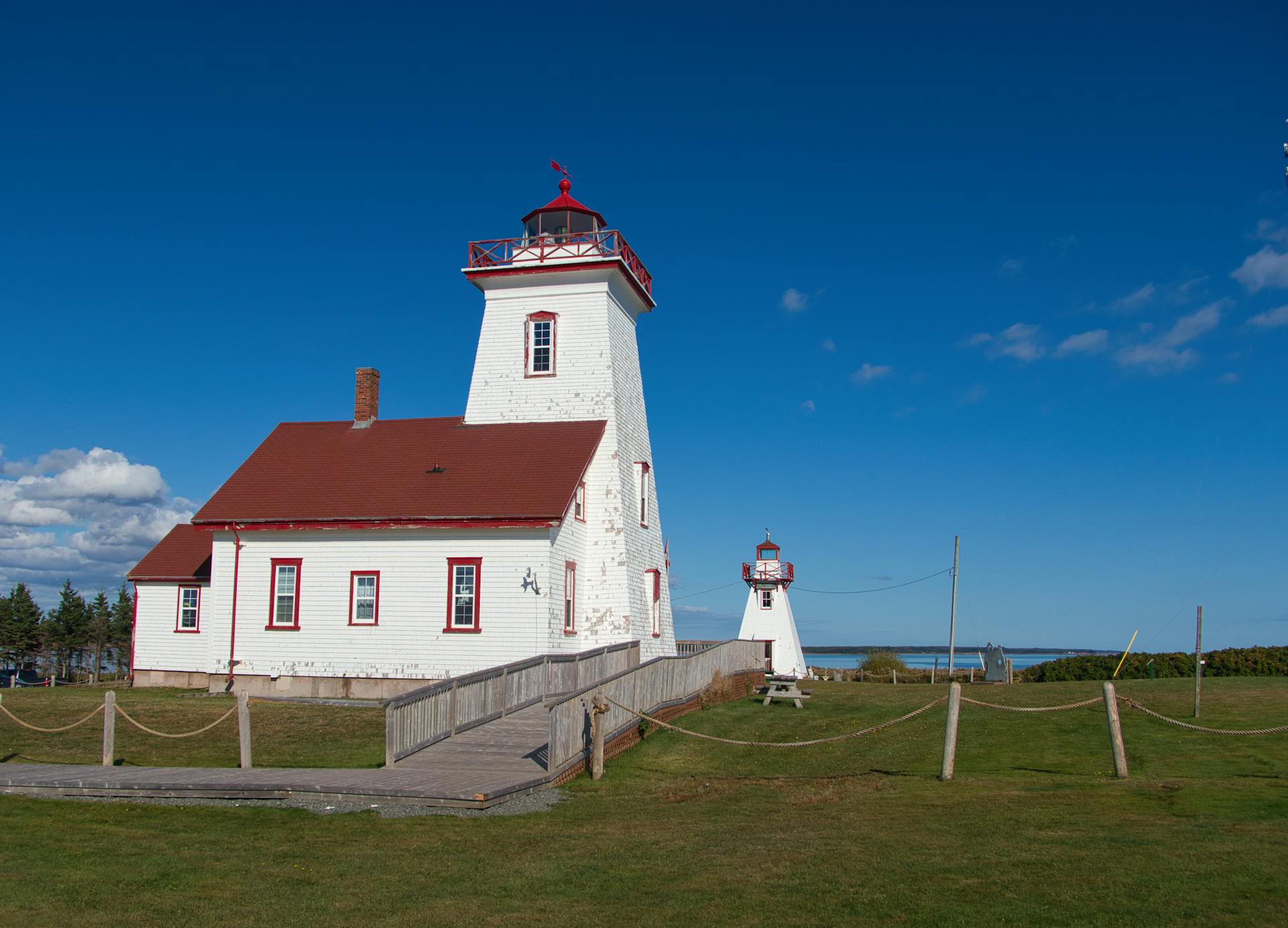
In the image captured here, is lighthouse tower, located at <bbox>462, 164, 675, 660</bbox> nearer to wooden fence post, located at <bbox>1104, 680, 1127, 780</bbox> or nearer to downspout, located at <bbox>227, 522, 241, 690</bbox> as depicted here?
downspout, located at <bbox>227, 522, 241, 690</bbox>

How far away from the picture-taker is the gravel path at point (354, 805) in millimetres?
12992

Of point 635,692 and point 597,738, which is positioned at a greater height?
point 635,692

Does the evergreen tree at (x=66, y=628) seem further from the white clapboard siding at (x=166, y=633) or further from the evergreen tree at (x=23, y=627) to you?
the white clapboard siding at (x=166, y=633)

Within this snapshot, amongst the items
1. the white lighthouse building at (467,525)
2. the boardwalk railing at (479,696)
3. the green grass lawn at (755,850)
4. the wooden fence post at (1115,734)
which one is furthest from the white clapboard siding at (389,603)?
the wooden fence post at (1115,734)

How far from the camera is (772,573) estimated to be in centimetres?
5009

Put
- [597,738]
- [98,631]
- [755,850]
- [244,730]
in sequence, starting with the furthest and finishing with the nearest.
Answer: [98,631]
[244,730]
[597,738]
[755,850]

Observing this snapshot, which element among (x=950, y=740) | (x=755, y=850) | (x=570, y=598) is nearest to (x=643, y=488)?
(x=570, y=598)

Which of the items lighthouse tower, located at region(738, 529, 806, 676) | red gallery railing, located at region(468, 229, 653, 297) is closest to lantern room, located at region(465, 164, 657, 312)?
red gallery railing, located at region(468, 229, 653, 297)

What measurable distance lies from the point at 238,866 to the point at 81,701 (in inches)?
715

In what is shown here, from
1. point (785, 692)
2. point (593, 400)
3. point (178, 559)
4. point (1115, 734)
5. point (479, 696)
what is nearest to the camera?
point (1115, 734)

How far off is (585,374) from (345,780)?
57.8 feet

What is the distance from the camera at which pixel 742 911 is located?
8.20 meters

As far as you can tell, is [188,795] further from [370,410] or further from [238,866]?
[370,410]

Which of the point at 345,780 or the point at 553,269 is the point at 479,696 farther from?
the point at 553,269
